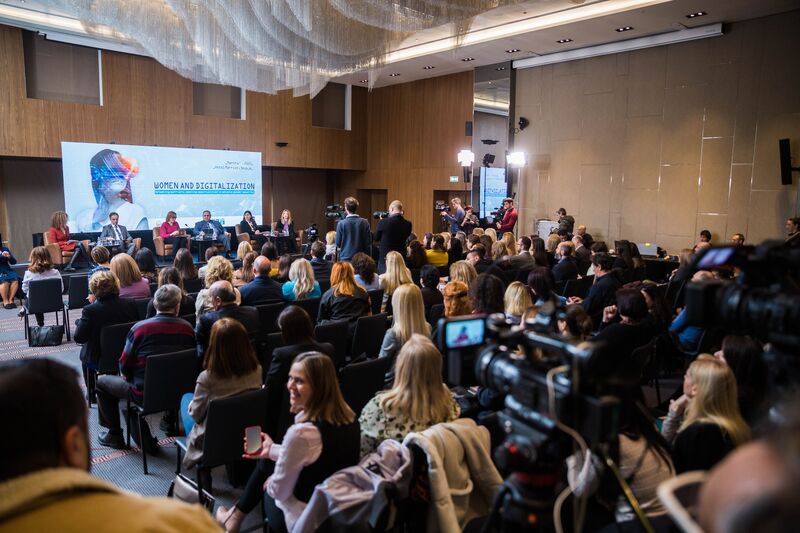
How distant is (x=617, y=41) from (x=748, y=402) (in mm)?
10489

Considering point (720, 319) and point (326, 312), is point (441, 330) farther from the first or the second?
point (326, 312)

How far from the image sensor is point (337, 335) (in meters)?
4.57

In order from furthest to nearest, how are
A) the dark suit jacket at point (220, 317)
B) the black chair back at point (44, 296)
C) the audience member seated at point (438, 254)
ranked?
the audience member seated at point (438, 254)
the black chair back at point (44, 296)
the dark suit jacket at point (220, 317)

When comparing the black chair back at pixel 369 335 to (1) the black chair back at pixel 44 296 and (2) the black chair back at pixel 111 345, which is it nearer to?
(2) the black chair back at pixel 111 345

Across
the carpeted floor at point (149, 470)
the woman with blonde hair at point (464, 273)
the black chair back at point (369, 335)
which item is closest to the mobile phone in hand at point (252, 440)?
the carpeted floor at point (149, 470)

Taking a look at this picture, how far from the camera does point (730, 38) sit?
9859 mm

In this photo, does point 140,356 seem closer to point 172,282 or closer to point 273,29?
point 172,282

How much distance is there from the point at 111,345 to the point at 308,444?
2802 mm

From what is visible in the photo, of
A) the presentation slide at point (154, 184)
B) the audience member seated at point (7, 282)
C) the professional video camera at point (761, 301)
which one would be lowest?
the audience member seated at point (7, 282)

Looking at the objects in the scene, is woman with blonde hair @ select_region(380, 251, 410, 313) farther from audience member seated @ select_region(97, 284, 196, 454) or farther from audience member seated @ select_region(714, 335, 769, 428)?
audience member seated @ select_region(714, 335, 769, 428)

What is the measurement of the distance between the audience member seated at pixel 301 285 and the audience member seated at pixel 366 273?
51 centimetres

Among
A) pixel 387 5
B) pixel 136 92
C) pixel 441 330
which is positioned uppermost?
pixel 136 92

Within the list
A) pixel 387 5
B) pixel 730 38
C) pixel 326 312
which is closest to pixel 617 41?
pixel 730 38

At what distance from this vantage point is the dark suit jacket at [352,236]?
7.62 meters
